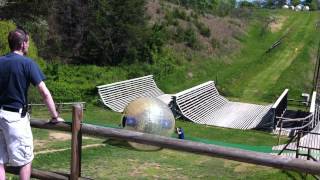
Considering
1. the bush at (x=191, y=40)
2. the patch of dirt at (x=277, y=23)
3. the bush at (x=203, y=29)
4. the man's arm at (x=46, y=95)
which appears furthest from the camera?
the patch of dirt at (x=277, y=23)

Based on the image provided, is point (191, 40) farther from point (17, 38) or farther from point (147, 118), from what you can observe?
point (17, 38)

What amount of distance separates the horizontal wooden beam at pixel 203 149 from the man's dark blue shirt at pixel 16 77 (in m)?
Result: 0.66

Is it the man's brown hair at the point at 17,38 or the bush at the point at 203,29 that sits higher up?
the man's brown hair at the point at 17,38

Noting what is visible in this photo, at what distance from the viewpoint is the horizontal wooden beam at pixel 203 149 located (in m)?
4.88

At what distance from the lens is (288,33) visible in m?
62.2

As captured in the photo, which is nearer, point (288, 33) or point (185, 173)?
point (185, 173)

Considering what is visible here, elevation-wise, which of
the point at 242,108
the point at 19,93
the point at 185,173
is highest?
the point at 19,93

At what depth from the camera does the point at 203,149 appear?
536 cm

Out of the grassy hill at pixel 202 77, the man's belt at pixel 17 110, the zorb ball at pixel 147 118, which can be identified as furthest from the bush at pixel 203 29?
the man's belt at pixel 17 110

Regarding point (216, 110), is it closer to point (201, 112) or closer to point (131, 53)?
point (201, 112)

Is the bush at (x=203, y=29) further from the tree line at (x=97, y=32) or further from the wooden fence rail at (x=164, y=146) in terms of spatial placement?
the wooden fence rail at (x=164, y=146)

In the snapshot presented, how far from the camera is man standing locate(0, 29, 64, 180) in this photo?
5531mm

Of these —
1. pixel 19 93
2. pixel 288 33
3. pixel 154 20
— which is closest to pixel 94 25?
pixel 154 20

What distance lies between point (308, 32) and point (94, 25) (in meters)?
31.0
